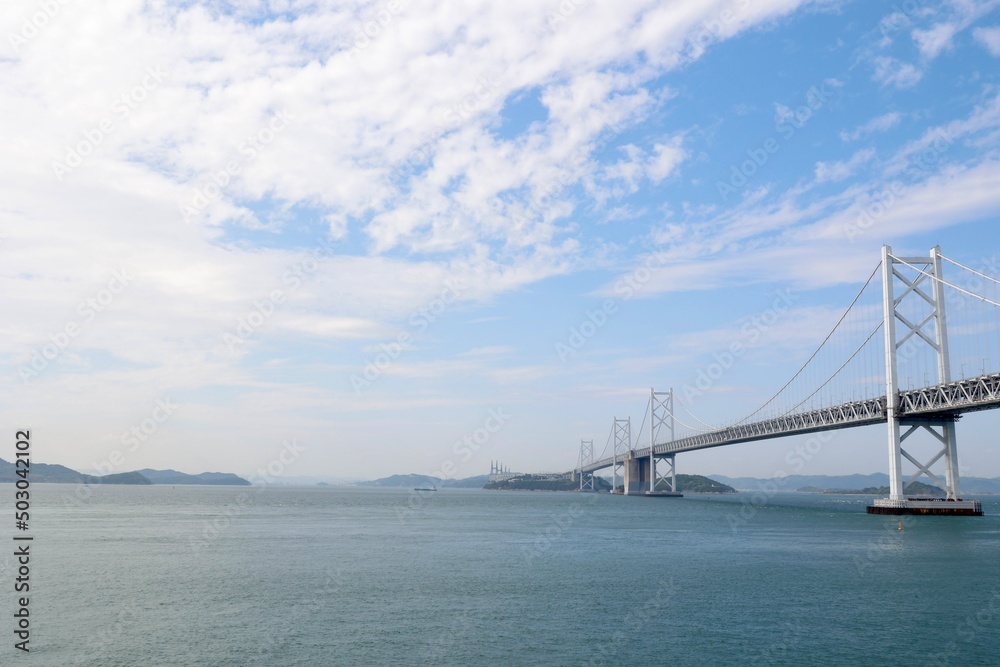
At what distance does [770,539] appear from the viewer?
45.9 meters

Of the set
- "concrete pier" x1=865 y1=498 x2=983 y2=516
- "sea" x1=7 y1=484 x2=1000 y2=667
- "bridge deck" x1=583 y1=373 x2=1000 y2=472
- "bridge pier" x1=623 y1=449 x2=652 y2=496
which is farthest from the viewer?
"bridge pier" x1=623 y1=449 x2=652 y2=496

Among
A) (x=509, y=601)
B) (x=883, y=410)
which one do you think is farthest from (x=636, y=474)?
(x=509, y=601)

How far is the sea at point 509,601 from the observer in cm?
1812

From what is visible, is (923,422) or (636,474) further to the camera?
(636,474)

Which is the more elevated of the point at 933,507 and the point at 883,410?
the point at 883,410

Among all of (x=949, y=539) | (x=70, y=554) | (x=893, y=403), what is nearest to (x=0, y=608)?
(x=70, y=554)

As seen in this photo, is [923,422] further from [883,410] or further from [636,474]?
[636,474]

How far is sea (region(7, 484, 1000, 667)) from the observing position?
18125mm

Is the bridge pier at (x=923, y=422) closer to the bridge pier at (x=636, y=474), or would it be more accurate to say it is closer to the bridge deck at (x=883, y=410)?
the bridge deck at (x=883, y=410)

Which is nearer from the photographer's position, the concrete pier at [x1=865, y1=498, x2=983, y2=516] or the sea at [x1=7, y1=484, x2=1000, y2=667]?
the sea at [x1=7, y1=484, x2=1000, y2=667]

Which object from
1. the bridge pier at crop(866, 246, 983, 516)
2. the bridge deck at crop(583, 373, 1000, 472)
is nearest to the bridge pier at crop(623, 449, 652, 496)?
the bridge deck at crop(583, 373, 1000, 472)

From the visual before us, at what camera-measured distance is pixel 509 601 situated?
24250 millimetres

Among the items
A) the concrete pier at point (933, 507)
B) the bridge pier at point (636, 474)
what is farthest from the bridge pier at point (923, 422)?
the bridge pier at point (636, 474)

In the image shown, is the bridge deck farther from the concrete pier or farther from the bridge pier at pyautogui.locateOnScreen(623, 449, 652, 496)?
the bridge pier at pyautogui.locateOnScreen(623, 449, 652, 496)
